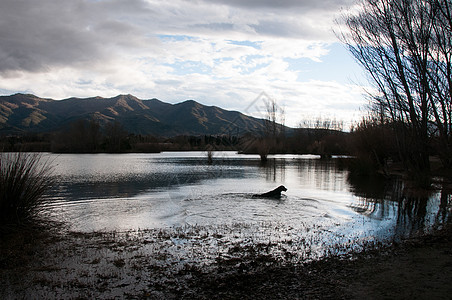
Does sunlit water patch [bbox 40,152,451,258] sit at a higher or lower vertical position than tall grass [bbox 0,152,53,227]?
lower

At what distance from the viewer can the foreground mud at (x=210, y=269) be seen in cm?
525

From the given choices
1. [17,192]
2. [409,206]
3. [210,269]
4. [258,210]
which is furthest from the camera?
[409,206]

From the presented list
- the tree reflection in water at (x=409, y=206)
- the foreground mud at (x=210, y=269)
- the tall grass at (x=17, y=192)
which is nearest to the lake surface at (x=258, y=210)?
the tree reflection in water at (x=409, y=206)

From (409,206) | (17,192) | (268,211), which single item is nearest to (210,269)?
(17,192)

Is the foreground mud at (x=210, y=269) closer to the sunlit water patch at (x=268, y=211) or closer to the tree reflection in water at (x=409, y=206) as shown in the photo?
the sunlit water patch at (x=268, y=211)

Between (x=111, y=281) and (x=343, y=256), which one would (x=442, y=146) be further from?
(x=111, y=281)

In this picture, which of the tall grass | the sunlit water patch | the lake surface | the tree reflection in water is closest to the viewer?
the tall grass

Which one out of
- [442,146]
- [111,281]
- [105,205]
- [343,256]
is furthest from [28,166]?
[442,146]

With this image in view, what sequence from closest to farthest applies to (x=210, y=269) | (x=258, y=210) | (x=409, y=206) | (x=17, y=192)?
(x=210, y=269) → (x=17, y=192) → (x=258, y=210) → (x=409, y=206)

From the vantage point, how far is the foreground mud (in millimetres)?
5250

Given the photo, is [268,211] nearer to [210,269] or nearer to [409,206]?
[409,206]

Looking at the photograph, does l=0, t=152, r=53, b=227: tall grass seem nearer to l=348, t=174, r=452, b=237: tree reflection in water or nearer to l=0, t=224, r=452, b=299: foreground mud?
l=0, t=224, r=452, b=299: foreground mud

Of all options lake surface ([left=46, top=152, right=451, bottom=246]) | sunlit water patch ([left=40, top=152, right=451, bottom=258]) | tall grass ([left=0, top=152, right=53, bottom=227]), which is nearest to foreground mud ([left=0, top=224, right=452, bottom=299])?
tall grass ([left=0, top=152, right=53, bottom=227])

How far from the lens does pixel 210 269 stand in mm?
6582
